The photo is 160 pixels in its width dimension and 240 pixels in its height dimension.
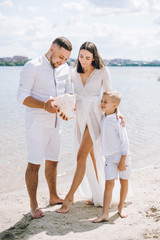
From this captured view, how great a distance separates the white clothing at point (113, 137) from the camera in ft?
13.4

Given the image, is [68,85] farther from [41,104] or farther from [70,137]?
[70,137]

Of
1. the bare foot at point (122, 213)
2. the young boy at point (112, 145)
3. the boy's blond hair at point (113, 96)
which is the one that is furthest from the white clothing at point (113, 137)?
the bare foot at point (122, 213)

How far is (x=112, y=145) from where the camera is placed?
4.13 meters

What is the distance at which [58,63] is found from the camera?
416 cm

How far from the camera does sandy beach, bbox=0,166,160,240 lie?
363 cm

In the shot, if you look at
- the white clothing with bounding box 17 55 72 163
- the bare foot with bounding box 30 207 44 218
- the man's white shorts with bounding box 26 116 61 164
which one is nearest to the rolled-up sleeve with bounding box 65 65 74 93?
the white clothing with bounding box 17 55 72 163

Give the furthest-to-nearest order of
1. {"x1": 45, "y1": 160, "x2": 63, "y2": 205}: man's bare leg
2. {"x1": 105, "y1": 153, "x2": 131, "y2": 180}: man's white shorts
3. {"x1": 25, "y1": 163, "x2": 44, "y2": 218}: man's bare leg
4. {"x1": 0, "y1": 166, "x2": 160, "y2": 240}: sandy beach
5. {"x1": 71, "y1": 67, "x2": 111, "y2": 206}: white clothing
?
{"x1": 45, "y1": 160, "x2": 63, "y2": 205}: man's bare leg → {"x1": 71, "y1": 67, "x2": 111, "y2": 206}: white clothing → {"x1": 25, "y1": 163, "x2": 44, "y2": 218}: man's bare leg → {"x1": 105, "y1": 153, "x2": 131, "y2": 180}: man's white shorts → {"x1": 0, "y1": 166, "x2": 160, "y2": 240}: sandy beach

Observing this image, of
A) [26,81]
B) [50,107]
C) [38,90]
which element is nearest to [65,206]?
[50,107]

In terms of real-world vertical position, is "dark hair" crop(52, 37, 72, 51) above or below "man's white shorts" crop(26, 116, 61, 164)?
above

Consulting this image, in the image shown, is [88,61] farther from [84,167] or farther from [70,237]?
[70,237]

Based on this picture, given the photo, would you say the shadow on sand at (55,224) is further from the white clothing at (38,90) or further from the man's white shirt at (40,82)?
the man's white shirt at (40,82)

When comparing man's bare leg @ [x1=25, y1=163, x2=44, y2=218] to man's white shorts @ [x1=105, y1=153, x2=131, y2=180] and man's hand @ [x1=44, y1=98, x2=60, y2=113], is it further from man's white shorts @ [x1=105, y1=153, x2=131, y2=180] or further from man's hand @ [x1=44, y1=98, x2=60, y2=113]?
man's white shorts @ [x1=105, y1=153, x2=131, y2=180]

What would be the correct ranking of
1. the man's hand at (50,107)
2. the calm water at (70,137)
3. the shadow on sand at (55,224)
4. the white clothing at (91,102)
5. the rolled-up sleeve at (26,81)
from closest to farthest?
the shadow on sand at (55,224) < the man's hand at (50,107) < the rolled-up sleeve at (26,81) < the white clothing at (91,102) < the calm water at (70,137)

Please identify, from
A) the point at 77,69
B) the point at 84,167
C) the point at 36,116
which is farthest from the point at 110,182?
the point at 77,69
